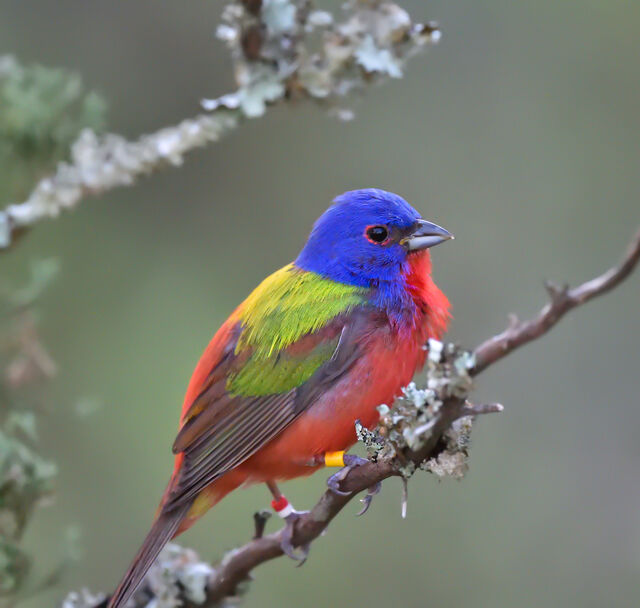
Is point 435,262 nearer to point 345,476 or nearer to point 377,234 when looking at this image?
point 377,234

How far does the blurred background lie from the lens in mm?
5863

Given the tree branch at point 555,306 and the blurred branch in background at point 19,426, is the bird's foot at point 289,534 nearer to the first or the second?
the blurred branch in background at point 19,426

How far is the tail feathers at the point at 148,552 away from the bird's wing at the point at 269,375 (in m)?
0.18

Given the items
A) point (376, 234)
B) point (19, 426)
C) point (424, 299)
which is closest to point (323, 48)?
point (376, 234)

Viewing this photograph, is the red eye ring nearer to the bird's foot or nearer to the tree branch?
the bird's foot

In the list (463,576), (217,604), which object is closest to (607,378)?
(463,576)

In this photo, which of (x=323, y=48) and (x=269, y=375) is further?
(x=323, y=48)

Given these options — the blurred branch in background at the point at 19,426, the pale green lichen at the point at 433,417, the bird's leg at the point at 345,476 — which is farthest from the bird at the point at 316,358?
the pale green lichen at the point at 433,417

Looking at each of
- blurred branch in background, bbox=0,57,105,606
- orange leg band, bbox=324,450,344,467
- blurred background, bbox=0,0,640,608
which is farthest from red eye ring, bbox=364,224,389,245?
blurred background, bbox=0,0,640,608

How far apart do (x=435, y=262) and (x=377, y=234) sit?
2897mm

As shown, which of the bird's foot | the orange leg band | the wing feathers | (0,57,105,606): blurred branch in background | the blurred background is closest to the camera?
the bird's foot

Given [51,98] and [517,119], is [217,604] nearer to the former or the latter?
[51,98]

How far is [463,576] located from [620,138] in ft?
9.26

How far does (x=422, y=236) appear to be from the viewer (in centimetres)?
338
